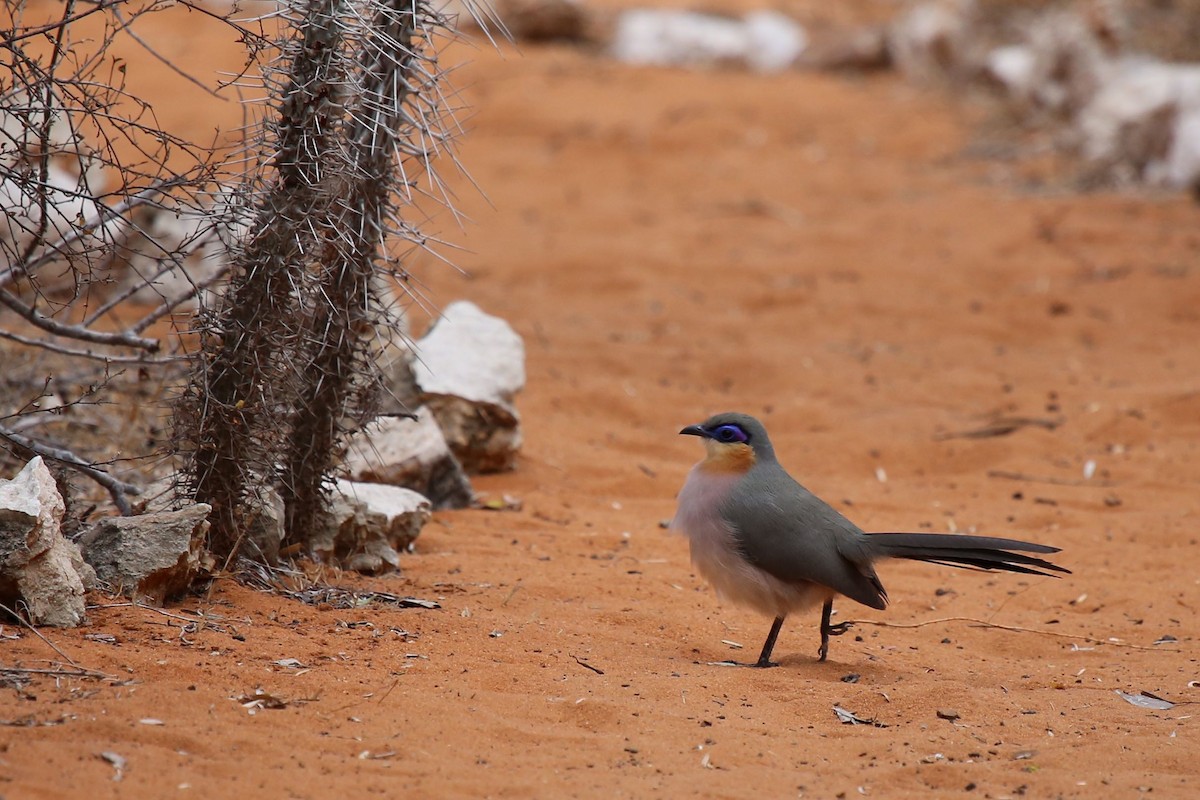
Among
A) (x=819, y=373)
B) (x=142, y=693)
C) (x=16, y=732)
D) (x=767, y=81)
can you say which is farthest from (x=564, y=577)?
(x=767, y=81)

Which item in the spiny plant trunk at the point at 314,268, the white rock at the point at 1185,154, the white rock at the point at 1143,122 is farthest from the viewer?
the white rock at the point at 1143,122

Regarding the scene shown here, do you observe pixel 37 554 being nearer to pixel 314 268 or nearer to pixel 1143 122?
pixel 314 268

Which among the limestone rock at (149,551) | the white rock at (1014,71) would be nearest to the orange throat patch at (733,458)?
the limestone rock at (149,551)

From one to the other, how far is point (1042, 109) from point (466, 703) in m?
13.5

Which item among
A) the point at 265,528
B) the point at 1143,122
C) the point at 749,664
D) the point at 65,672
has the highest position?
the point at 1143,122

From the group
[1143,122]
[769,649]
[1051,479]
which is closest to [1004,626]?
[769,649]

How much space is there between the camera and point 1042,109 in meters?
15.2

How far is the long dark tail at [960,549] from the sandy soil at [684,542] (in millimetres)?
440

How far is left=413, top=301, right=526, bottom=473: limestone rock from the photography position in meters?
6.62

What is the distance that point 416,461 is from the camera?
6.12 m

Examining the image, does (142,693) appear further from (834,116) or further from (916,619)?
(834,116)

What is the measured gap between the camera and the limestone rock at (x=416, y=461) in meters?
6.02

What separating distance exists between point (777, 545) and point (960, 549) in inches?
25.5

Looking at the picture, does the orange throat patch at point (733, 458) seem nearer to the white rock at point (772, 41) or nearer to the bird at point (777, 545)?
the bird at point (777, 545)
